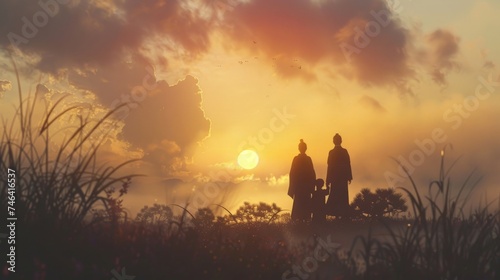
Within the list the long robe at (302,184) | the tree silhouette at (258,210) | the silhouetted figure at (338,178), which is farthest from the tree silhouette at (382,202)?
the tree silhouette at (258,210)

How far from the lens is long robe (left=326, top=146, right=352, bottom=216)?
20.4 metres

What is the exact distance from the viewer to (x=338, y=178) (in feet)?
67.1

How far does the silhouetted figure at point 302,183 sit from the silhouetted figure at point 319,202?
19cm

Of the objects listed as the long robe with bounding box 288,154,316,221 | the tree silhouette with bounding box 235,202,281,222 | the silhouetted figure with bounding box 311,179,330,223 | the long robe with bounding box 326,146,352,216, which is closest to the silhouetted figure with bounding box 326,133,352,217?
the long robe with bounding box 326,146,352,216

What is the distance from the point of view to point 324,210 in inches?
806

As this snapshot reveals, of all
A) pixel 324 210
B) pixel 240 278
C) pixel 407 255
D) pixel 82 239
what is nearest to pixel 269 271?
pixel 240 278

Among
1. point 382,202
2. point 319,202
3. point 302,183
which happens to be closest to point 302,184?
point 302,183

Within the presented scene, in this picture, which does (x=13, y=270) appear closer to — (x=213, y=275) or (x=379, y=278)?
(x=213, y=275)

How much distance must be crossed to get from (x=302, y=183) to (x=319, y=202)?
93 centimetres

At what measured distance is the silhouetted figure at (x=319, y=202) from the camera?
797 inches

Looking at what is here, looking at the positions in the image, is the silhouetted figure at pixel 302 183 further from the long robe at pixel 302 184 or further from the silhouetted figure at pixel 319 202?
the silhouetted figure at pixel 319 202

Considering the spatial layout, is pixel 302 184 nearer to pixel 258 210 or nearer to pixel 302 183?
pixel 302 183

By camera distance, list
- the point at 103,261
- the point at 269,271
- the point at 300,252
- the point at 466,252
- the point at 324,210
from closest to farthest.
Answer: the point at 103,261 < the point at 466,252 < the point at 269,271 < the point at 300,252 < the point at 324,210

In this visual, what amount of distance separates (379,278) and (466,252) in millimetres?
1055
